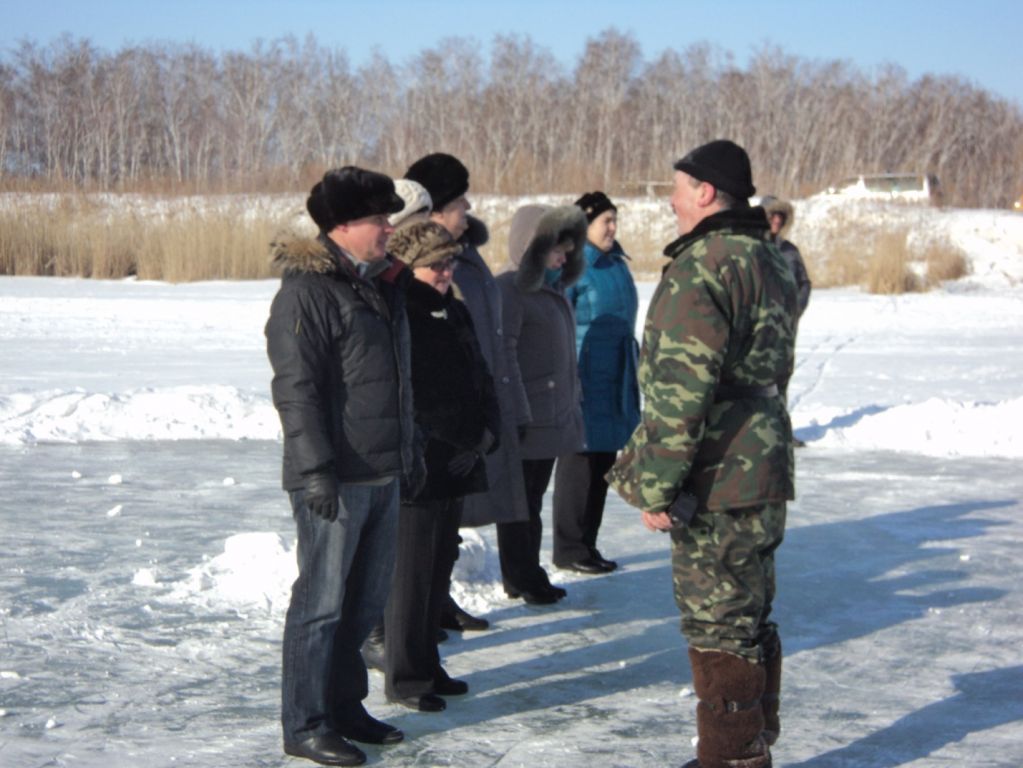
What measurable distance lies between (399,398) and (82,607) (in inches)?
82.4

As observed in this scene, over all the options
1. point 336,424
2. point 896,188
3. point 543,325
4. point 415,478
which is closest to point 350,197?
point 336,424

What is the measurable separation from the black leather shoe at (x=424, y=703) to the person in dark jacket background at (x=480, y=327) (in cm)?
77

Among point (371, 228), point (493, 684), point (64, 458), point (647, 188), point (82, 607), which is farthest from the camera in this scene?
point (647, 188)

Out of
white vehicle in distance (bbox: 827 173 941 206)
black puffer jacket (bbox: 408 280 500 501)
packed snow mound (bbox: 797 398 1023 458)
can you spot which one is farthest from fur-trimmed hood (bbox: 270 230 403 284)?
white vehicle in distance (bbox: 827 173 941 206)

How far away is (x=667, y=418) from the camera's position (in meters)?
3.31

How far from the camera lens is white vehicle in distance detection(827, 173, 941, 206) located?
37.1 metres

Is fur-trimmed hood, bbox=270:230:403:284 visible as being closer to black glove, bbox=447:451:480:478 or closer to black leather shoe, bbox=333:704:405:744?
black glove, bbox=447:451:480:478

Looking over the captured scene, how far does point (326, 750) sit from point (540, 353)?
2248mm

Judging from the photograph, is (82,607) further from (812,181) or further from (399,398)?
(812,181)

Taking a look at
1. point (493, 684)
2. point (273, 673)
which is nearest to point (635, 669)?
point (493, 684)

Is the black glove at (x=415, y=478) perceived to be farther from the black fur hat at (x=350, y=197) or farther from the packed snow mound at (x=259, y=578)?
the packed snow mound at (x=259, y=578)

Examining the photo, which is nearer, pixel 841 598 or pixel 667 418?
pixel 667 418

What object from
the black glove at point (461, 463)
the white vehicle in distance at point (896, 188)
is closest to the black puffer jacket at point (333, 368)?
the black glove at point (461, 463)

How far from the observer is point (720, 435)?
11.0 feet
